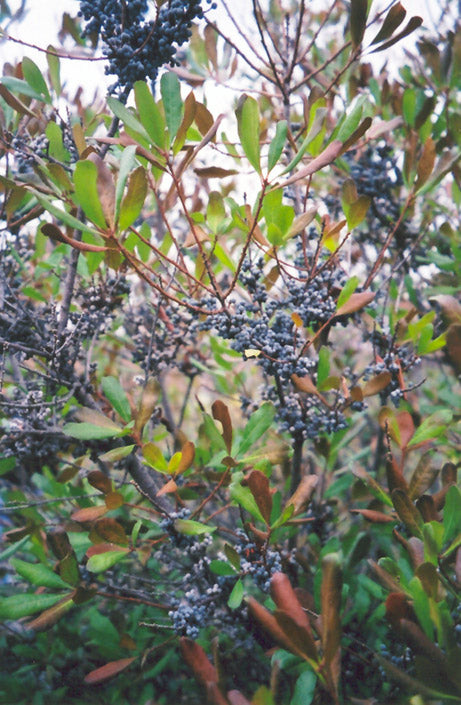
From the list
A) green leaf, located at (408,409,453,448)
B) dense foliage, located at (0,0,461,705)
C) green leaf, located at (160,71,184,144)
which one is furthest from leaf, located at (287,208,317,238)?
green leaf, located at (408,409,453,448)

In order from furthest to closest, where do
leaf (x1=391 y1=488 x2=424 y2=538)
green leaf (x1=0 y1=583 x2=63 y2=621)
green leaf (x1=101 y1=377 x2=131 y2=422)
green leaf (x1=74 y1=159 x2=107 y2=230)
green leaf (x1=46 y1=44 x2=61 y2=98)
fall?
green leaf (x1=46 y1=44 x2=61 y2=98) < green leaf (x1=101 y1=377 x2=131 y2=422) < green leaf (x1=0 y1=583 x2=63 y2=621) < leaf (x1=391 y1=488 x2=424 y2=538) < green leaf (x1=74 y1=159 x2=107 y2=230)

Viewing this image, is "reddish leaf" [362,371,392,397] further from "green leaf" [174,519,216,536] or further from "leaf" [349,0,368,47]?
"leaf" [349,0,368,47]

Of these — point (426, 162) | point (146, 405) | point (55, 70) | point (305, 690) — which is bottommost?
point (305, 690)

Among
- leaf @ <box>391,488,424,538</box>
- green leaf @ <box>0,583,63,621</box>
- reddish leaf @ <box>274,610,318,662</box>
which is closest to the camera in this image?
reddish leaf @ <box>274,610,318,662</box>

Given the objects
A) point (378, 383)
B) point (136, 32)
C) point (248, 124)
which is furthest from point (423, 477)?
point (136, 32)

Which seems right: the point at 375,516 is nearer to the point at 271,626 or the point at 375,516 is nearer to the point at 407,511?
the point at 407,511

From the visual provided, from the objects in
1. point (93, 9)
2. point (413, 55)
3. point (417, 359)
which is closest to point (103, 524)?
point (417, 359)

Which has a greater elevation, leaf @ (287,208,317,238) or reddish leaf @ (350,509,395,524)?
leaf @ (287,208,317,238)
